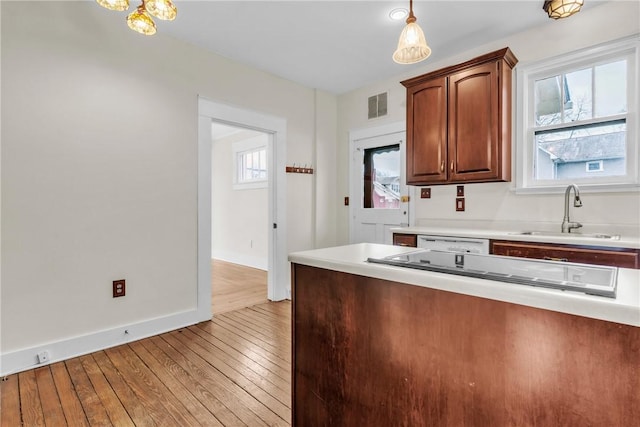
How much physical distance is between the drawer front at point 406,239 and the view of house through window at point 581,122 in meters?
1.22

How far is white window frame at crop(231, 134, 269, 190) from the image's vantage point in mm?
5344

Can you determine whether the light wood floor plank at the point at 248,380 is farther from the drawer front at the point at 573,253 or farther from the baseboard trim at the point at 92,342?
the drawer front at the point at 573,253

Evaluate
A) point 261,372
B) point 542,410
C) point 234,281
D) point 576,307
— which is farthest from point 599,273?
point 234,281

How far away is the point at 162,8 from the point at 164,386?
223cm

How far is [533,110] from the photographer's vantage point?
281cm

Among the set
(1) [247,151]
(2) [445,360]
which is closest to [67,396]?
(2) [445,360]

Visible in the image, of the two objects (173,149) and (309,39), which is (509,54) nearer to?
(309,39)

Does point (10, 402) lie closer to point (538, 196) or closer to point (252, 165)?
point (538, 196)

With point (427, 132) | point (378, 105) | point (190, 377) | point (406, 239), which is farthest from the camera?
point (378, 105)

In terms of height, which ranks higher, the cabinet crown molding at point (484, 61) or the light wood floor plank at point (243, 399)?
the cabinet crown molding at point (484, 61)

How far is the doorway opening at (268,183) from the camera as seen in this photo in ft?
10.0

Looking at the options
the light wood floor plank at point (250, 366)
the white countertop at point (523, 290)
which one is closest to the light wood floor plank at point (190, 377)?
the light wood floor plank at point (250, 366)

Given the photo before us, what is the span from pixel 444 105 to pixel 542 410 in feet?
8.73

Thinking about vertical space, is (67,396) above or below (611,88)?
below
